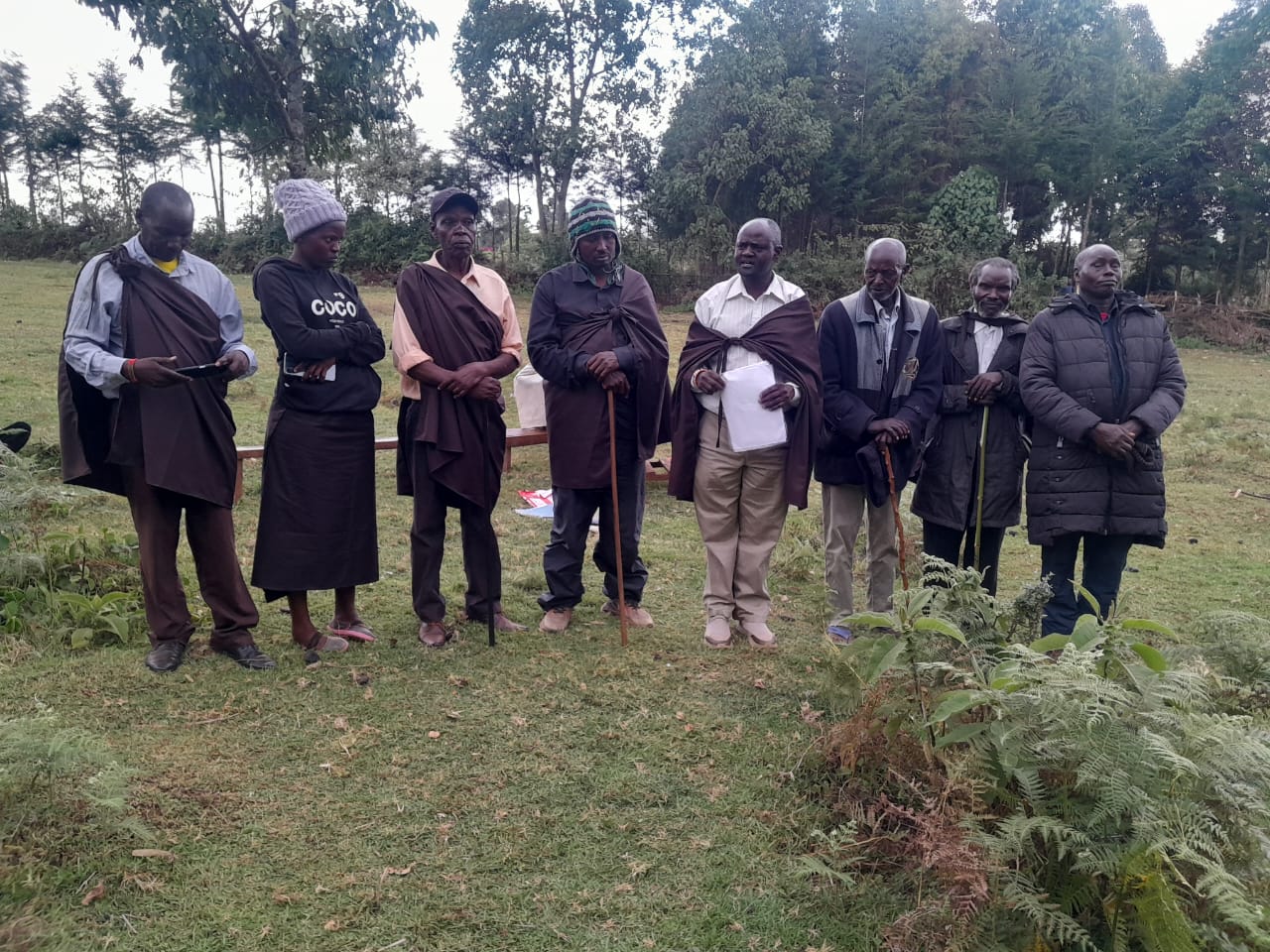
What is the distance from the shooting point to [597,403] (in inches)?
179

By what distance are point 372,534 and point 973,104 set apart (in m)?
28.1

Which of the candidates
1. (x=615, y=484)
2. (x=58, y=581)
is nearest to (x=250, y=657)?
(x=58, y=581)

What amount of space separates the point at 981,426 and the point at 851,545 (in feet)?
2.76

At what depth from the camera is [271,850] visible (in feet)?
8.91

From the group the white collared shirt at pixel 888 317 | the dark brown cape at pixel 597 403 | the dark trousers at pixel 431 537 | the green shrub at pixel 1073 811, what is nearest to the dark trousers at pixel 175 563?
the dark trousers at pixel 431 537

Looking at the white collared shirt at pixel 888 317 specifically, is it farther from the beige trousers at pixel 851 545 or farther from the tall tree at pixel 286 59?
the tall tree at pixel 286 59

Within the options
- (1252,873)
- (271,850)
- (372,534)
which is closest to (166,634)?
(372,534)

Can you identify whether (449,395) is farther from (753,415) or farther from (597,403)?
(753,415)

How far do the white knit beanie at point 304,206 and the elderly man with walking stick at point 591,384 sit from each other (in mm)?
1024

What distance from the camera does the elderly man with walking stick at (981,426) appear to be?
4.43 metres

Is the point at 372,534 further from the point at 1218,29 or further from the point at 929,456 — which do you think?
the point at 1218,29

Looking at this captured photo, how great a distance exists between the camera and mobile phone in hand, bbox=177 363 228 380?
3694mm

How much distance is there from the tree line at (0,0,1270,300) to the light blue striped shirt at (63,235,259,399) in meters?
20.7

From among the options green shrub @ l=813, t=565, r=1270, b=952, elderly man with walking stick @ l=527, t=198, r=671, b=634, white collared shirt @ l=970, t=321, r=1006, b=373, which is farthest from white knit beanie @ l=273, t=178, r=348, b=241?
white collared shirt @ l=970, t=321, r=1006, b=373
